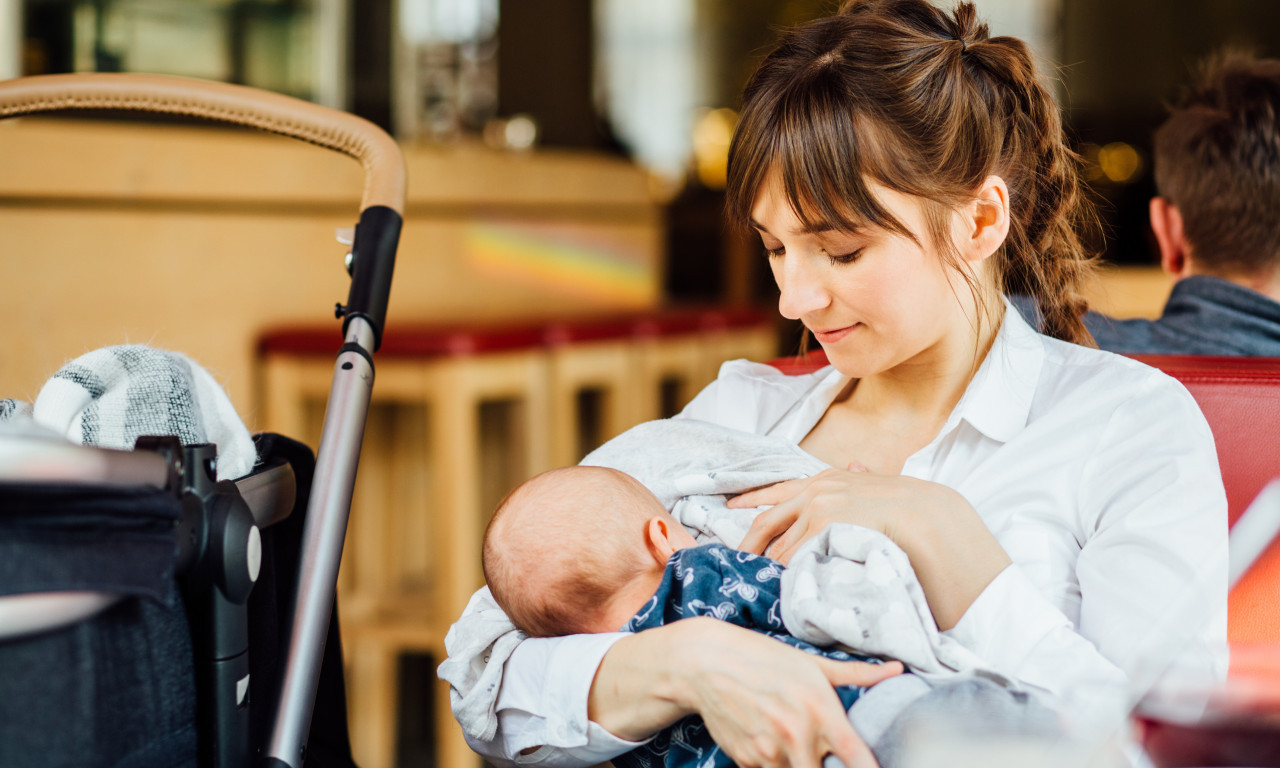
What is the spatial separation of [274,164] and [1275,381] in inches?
83.5

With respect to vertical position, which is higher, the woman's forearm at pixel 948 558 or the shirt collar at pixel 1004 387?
the shirt collar at pixel 1004 387

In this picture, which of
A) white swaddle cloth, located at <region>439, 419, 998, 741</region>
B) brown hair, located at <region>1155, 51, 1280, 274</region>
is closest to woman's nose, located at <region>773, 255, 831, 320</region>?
white swaddle cloth, located at <region>439, 419, 998, 741</region>

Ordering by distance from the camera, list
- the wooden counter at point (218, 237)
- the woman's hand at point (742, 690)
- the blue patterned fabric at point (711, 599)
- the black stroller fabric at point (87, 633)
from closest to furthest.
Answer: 1. the black stroller fabric at point (87, 633)
2. the woman's hand at point (742, 690)
3. the blue patterned fabric at point (711, 599)
4. the wooden counter at point (218, 237)

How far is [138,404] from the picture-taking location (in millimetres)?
975

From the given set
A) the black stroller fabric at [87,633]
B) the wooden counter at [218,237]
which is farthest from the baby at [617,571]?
the wooden counter at [218,237]

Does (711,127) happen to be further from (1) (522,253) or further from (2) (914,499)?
(2) (914,499)

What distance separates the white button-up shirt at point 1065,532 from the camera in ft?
3.21

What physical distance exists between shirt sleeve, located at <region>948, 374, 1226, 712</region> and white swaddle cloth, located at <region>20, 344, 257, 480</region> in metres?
0.70

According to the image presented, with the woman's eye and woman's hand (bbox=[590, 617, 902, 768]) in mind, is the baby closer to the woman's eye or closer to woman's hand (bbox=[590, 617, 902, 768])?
woman's hand (bbox=[590, 617, 902, 768])

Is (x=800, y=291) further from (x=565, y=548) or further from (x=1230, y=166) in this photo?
(x=1230, y=166)

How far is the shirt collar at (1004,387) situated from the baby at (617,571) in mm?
298

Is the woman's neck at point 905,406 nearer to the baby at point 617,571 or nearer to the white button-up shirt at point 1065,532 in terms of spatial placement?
the white button-up shirt at point 1065,532

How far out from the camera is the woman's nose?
115cm

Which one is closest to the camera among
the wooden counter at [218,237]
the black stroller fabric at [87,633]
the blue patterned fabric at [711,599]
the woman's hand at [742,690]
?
the black stroller fabric at [87,633]
